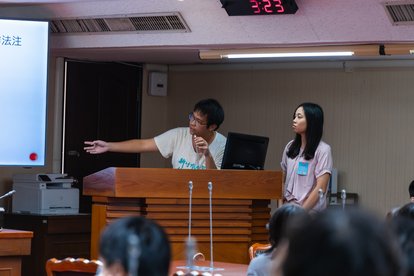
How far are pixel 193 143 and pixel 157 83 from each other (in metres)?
4.30

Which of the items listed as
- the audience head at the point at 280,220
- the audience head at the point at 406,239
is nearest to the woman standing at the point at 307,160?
the audience head at the point at 280,220

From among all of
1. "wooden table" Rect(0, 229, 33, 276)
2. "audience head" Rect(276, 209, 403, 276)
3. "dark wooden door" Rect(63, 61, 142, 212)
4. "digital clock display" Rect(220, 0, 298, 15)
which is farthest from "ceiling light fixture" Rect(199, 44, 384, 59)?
"audience head" Rect(276, 209, 403, 276)

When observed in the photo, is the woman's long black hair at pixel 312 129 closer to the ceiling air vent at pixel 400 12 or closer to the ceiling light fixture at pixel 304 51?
the ceiling air vent at pixel 400 12

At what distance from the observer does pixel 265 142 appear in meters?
5.98

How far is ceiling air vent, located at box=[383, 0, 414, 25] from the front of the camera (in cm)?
671

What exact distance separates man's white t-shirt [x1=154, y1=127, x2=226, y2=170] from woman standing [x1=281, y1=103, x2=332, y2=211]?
596 mm

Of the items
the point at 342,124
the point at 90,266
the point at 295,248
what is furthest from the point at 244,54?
the point at 295,248

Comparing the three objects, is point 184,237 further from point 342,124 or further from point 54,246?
point 342,124

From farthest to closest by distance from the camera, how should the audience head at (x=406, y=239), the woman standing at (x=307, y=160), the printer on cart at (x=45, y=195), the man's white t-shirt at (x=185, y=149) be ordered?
the printer on cart at (x=45, y=195), the man's white t-shirt at (x=185, y=149), the woman standing at (x=307, y=160), the audience head at (x=406, y=239)

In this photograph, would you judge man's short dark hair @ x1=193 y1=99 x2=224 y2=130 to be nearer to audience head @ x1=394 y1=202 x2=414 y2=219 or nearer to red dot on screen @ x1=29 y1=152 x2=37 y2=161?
red dot on screen @ x1=29 y1=152 x2=37 y2=161

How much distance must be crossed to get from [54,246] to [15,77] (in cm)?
187

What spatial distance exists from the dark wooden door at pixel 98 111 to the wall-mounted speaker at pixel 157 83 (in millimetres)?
138

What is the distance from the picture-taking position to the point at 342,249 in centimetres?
127

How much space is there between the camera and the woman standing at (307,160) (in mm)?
5680
